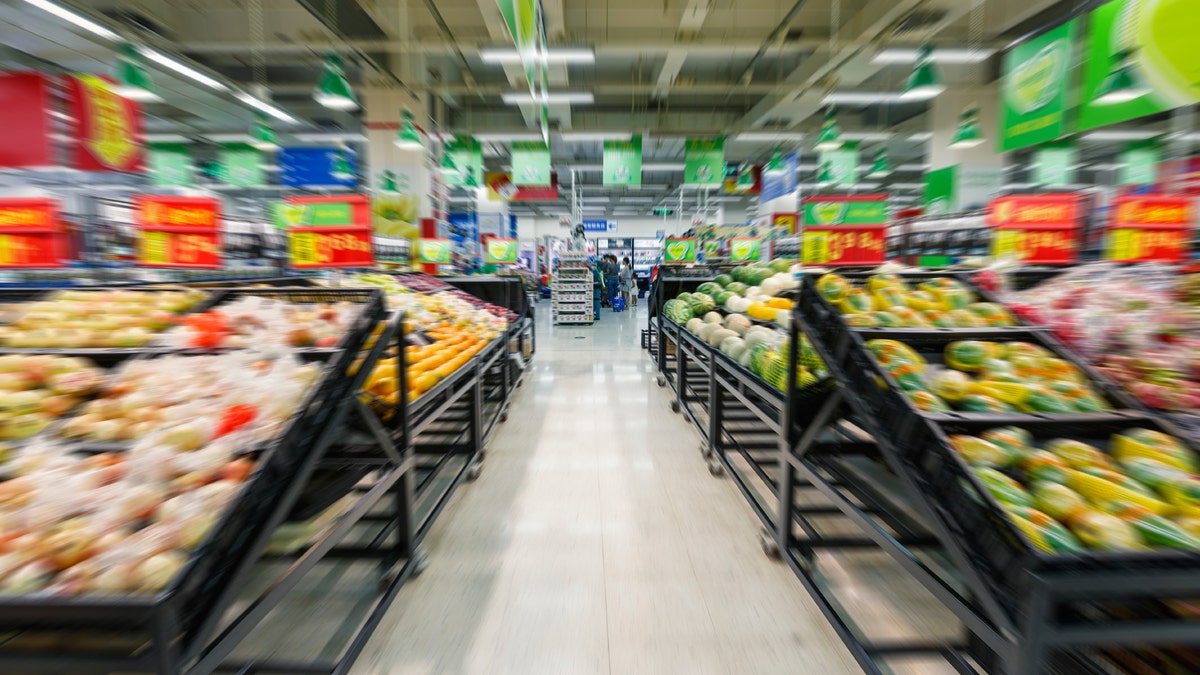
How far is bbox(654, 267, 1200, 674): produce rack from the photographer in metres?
0.85

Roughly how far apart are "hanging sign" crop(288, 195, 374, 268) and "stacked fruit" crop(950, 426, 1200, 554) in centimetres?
300

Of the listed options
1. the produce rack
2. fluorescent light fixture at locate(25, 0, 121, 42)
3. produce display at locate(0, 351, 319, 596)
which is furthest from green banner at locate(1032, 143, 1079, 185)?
fluorescent light fixture at locate(25, 0, 121, 42)

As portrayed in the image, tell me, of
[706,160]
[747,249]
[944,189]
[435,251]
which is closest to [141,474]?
[435,251]

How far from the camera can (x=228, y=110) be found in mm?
11258

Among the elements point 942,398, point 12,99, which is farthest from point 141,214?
point 942,398

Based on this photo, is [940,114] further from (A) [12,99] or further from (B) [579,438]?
(A) [12,99]

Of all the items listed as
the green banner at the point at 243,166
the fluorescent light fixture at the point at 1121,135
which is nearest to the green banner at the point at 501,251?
the green banner at the point at 243,166

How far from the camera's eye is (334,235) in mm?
2910

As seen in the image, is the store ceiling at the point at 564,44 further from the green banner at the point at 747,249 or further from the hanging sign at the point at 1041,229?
the hanging sign at the point at 1041,229

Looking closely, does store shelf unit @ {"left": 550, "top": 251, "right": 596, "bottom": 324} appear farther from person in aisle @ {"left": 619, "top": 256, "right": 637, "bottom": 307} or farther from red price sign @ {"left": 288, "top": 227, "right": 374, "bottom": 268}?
red price sign @ {"left": 288, "top": 227, "right": 374, "bottom": 268}

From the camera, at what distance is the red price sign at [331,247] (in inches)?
115

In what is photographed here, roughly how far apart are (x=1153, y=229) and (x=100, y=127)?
6.56m

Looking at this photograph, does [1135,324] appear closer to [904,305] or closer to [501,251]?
[904,305]

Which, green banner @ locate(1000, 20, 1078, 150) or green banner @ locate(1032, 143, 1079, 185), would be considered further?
green banner @ locate(1032, 143, 1079, 185)
